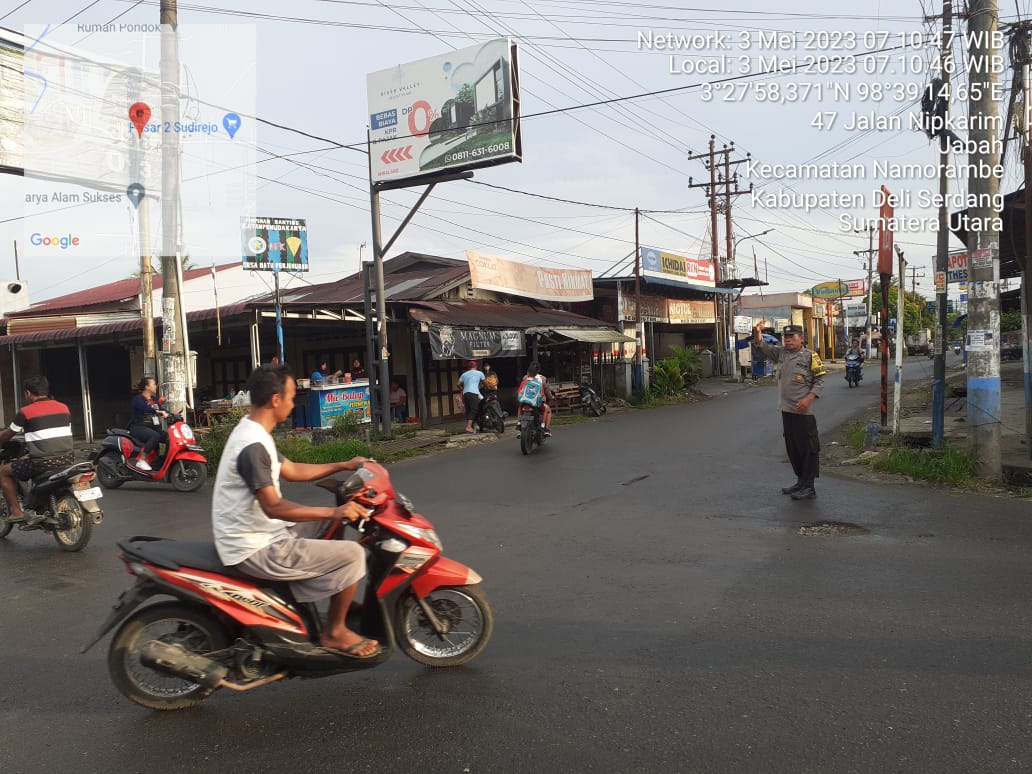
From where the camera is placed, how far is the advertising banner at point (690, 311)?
32.2m

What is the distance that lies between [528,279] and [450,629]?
2081 centimetres

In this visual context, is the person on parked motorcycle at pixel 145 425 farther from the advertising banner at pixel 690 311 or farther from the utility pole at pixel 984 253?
the advertising banner at pixel 690 311

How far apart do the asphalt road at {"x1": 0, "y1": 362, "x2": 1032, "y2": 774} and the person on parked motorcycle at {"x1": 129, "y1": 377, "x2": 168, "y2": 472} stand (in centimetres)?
308

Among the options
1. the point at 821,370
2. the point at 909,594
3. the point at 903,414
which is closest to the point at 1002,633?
the point at 909,594

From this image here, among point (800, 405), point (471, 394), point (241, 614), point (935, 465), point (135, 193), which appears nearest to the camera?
point (241, 614)

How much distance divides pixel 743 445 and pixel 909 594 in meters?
8.45

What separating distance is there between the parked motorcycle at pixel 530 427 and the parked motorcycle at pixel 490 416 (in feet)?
11.3

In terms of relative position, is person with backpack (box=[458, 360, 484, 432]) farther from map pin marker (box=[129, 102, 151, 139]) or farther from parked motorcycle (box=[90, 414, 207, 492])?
map pin marker (box=[129, 102, 151, 139])

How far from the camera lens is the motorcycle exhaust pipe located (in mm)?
3594

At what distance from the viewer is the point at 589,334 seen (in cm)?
2339

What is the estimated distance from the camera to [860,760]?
3.02m

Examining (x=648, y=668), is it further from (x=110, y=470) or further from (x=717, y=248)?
(x=717, y=248)

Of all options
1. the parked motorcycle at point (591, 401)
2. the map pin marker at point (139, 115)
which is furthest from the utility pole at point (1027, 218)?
the map pin marker at point (139, 115)

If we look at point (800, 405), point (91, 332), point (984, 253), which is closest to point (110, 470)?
point (91, 332)
